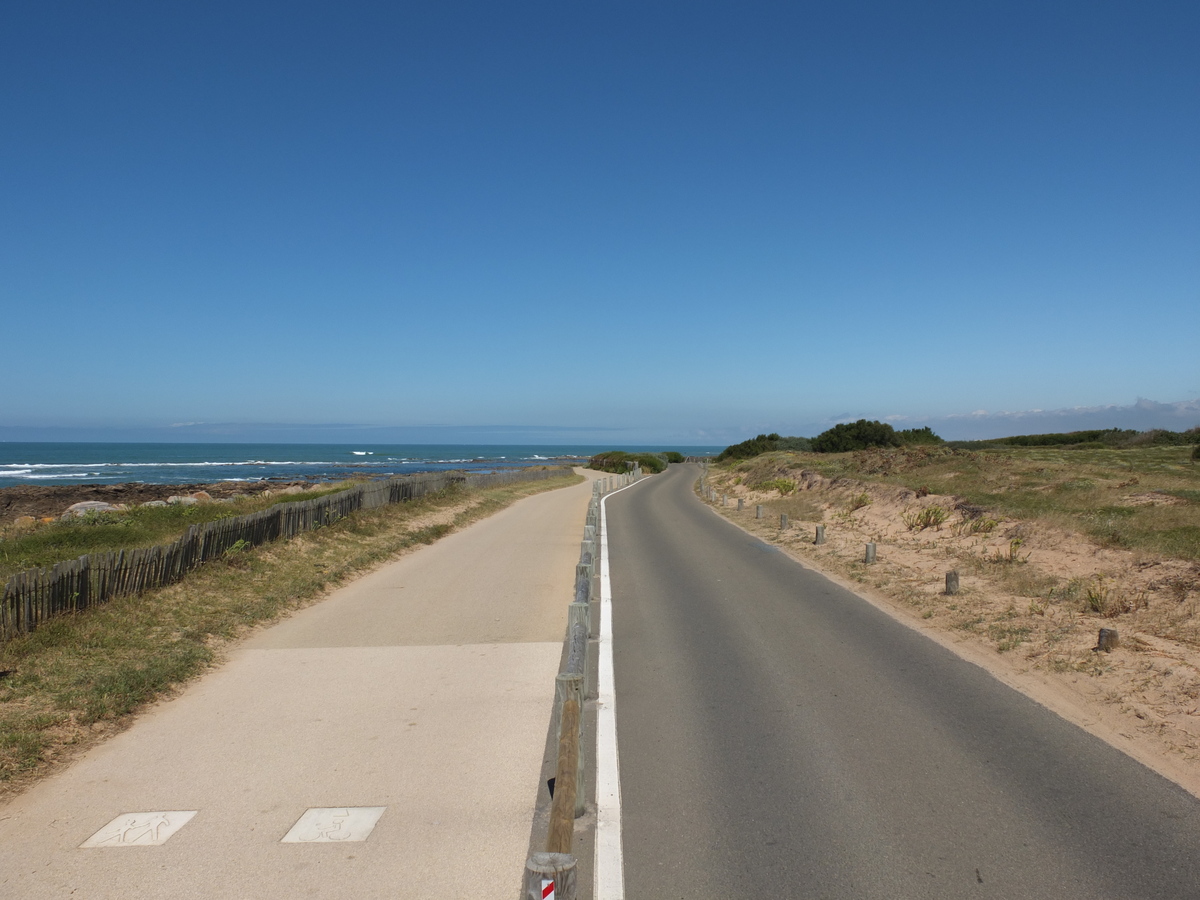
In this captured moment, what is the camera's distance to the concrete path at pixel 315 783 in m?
4.31

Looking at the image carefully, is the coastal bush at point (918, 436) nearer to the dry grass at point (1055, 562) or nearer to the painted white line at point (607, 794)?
the dry grass at point (1055, 562)

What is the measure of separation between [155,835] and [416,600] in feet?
24.8

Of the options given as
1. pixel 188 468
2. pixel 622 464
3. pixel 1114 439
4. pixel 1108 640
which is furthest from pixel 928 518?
pixel 188 468

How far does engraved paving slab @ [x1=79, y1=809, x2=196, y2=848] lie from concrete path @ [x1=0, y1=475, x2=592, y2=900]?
1 centimetres

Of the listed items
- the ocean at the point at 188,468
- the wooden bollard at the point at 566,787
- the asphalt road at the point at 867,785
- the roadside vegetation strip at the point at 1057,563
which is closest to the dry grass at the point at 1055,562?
the roadside vegetation strip at the point at 1057,563

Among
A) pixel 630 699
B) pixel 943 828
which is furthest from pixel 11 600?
pixel 943 828

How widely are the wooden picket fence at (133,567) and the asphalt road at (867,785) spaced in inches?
260

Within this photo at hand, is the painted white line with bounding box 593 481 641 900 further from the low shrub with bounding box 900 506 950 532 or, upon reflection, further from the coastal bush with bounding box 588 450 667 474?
the coastal bush with bounding box 588 450 667 474

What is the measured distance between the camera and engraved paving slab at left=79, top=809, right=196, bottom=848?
4668 mm

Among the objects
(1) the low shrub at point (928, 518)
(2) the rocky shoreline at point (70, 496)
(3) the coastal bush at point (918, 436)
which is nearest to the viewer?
(1) the low shrub at point (928, 518)

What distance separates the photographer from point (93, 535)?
15.1 m

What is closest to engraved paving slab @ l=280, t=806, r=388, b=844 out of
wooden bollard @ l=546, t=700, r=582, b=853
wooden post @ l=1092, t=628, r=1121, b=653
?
wooden bollard @ l=546, t=700, r=582, b=853

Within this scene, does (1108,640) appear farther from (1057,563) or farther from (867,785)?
(867,785)

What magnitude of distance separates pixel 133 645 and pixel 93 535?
26.5 feet
